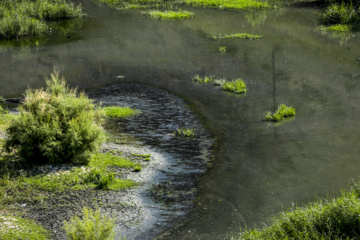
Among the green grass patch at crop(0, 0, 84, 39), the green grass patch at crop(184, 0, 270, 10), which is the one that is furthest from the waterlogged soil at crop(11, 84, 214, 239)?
the green grass patch at crop(184, 0, 270, 10)

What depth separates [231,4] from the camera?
34.8m

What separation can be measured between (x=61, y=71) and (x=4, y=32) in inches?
311

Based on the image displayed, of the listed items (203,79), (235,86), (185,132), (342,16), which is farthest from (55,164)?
(342,16)

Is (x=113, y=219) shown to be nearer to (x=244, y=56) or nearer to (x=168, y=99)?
(x=168, y=99)

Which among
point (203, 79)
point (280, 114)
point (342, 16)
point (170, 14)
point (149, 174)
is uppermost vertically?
point (342, 16)

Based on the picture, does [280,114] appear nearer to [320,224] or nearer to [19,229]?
[320,224]

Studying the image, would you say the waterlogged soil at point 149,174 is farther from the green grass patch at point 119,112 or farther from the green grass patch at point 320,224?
the green grass patch at point 320,224

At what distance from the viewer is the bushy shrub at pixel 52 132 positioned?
11578mm

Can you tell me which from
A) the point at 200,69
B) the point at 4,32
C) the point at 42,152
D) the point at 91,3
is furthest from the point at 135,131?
the point at 91,3

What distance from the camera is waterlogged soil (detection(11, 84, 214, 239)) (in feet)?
32.9

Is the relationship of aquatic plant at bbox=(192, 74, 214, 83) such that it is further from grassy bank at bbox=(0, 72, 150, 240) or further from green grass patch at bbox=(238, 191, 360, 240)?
green grass patch at bbox=(238, 191, 360, 240)

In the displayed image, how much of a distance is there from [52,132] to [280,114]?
7.85 metres

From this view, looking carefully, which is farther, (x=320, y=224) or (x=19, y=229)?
(x=19, y=229)

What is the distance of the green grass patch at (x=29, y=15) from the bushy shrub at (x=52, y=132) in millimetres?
16582
